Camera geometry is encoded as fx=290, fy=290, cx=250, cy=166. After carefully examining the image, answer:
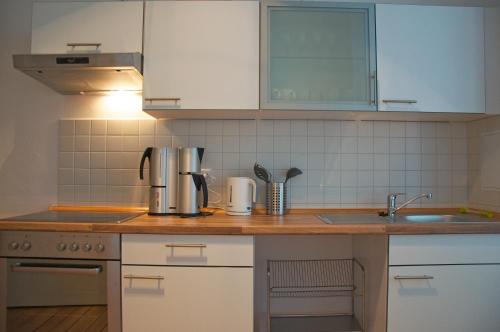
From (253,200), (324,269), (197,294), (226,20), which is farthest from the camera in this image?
(324,269)

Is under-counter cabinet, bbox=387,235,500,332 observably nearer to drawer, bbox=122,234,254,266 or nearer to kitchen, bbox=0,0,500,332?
kitchen, bbox=0,0,500,332

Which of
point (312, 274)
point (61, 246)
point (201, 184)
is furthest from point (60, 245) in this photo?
point (312, 274)

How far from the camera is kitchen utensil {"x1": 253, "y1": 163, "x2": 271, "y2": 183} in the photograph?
173 cm

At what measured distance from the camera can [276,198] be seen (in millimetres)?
1722

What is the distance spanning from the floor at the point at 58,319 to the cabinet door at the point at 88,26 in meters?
1.28

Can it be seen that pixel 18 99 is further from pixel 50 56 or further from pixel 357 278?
pixel 357 278

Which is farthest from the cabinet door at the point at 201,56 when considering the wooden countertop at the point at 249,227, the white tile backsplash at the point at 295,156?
the wooden countertop at the point at 249,227

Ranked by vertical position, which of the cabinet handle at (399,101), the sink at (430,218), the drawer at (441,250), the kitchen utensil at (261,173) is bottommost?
the drawer at (441,250)

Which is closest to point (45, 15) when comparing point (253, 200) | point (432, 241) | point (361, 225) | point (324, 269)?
point (253, 200)

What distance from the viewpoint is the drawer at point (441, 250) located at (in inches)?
53.5

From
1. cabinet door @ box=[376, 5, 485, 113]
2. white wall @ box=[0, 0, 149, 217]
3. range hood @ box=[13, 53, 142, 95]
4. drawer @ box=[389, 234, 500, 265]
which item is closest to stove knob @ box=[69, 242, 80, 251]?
white wall @ box=[0, 0, 149, 217]

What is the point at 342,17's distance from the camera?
1588mm

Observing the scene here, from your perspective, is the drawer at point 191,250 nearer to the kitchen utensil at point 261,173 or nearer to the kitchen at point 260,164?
the kitchen at point 260,164

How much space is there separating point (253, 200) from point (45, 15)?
4.92ft
